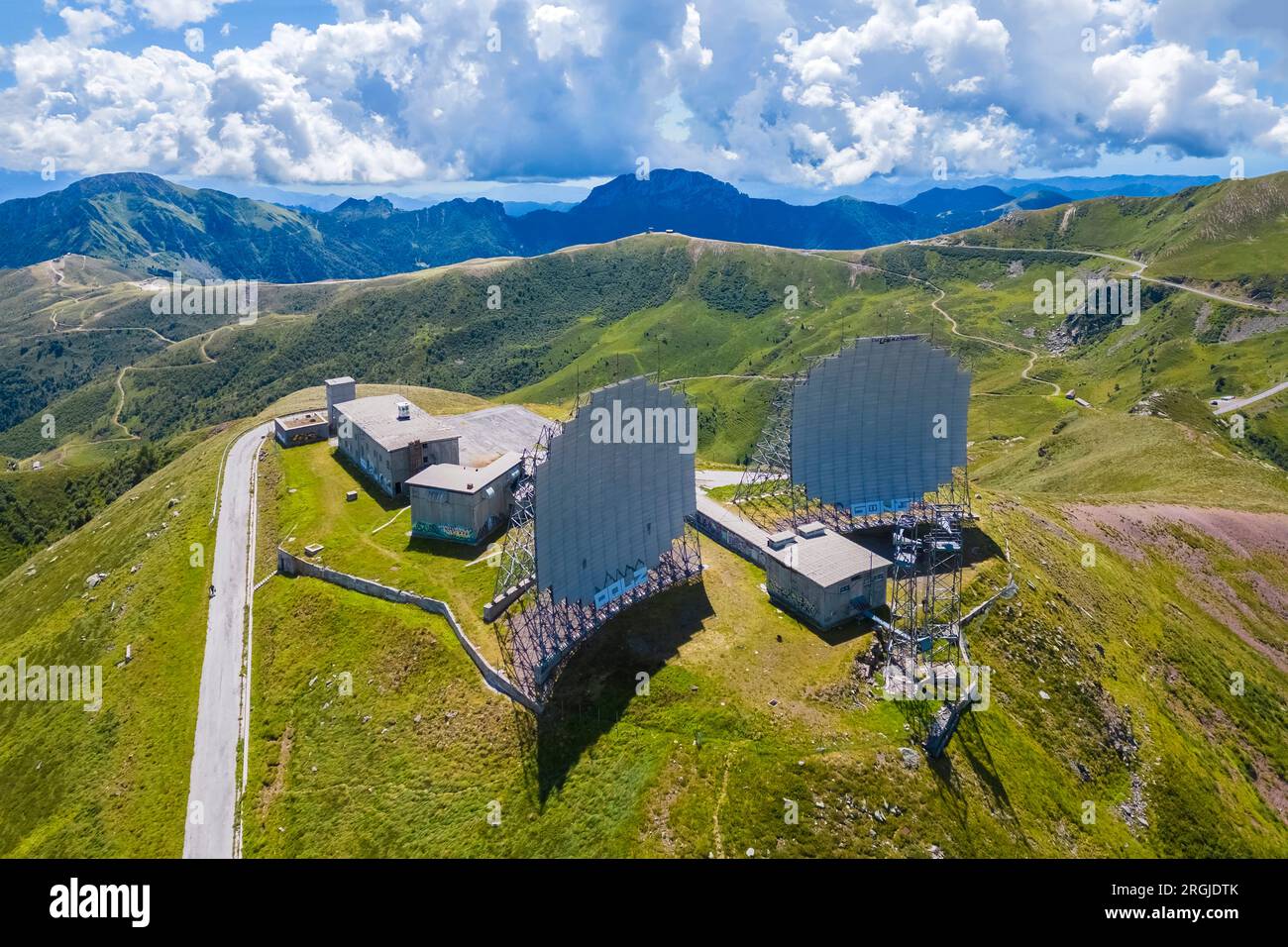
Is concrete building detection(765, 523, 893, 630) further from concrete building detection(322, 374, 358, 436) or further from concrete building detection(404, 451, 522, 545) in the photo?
concrete building detection(322, 374, 358, 436)

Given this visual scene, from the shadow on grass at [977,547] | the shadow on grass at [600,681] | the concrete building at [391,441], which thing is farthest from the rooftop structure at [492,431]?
the shadow on grass at [977,547]

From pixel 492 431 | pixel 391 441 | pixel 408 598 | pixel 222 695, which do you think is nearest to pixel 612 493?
pixel 408 598

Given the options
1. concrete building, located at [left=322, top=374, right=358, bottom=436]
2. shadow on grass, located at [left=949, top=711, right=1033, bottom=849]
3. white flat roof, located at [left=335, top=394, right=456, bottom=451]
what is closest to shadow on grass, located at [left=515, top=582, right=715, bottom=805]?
shadow on grass, located at [left=949, top=711, right=1033, bottom=849]

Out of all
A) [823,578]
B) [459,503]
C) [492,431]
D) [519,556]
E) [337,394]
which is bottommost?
[519,556]

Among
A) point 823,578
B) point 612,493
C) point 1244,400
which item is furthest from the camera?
point 1244,400

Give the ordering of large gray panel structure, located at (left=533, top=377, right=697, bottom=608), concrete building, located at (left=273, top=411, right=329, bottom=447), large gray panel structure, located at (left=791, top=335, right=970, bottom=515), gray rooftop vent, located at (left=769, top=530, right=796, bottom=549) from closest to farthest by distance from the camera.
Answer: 1. large gray panel structure, located at (left=533, top=377, right=697, bottom=608)
2. gray rooftop vent, located at (left=769, top=530, right=796, bottom=549)
3. large gray panel structure, located at (left=791, top=335, right=970, bottom=515)
4. concrete building, located at (left=273, top=411, right=329, bottom=447)

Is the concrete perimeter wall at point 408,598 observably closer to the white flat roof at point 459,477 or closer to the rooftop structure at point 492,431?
the white flat roof at point 459,477

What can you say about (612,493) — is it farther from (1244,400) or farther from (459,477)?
(1244,400)

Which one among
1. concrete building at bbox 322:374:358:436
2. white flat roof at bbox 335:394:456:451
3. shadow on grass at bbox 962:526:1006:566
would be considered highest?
concrete building at bbox 322:374:358:436
